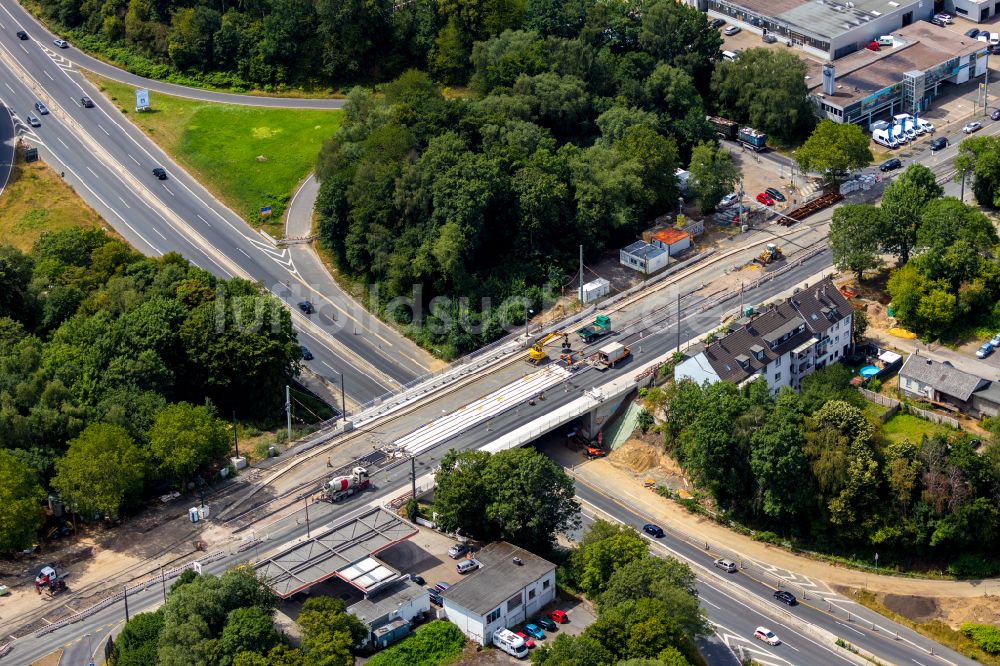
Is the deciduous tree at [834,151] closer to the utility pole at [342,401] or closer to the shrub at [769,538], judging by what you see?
the shrub at [769,538]

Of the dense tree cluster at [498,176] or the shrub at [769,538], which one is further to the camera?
the dense tree cluster at [498,176]

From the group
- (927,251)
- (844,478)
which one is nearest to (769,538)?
(844,478)

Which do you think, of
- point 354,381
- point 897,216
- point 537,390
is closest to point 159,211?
point 354,381

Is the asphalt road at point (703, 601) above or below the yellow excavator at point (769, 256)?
below

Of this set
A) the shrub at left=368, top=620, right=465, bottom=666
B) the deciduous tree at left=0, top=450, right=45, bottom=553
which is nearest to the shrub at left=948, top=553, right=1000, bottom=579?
the shrub at left=368, top=620, right=465, bottom=666

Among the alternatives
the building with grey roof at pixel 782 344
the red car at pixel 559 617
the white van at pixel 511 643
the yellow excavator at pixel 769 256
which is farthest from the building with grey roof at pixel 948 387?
the white van at pixel 511 643

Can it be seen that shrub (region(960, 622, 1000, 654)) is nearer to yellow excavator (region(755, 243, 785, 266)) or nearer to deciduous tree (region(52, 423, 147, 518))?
yellow excavator (region(755, 243, 785, 266))

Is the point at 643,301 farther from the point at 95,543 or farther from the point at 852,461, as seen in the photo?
the point at 95,543

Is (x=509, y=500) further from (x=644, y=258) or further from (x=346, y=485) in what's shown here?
(x=644, y=258)
